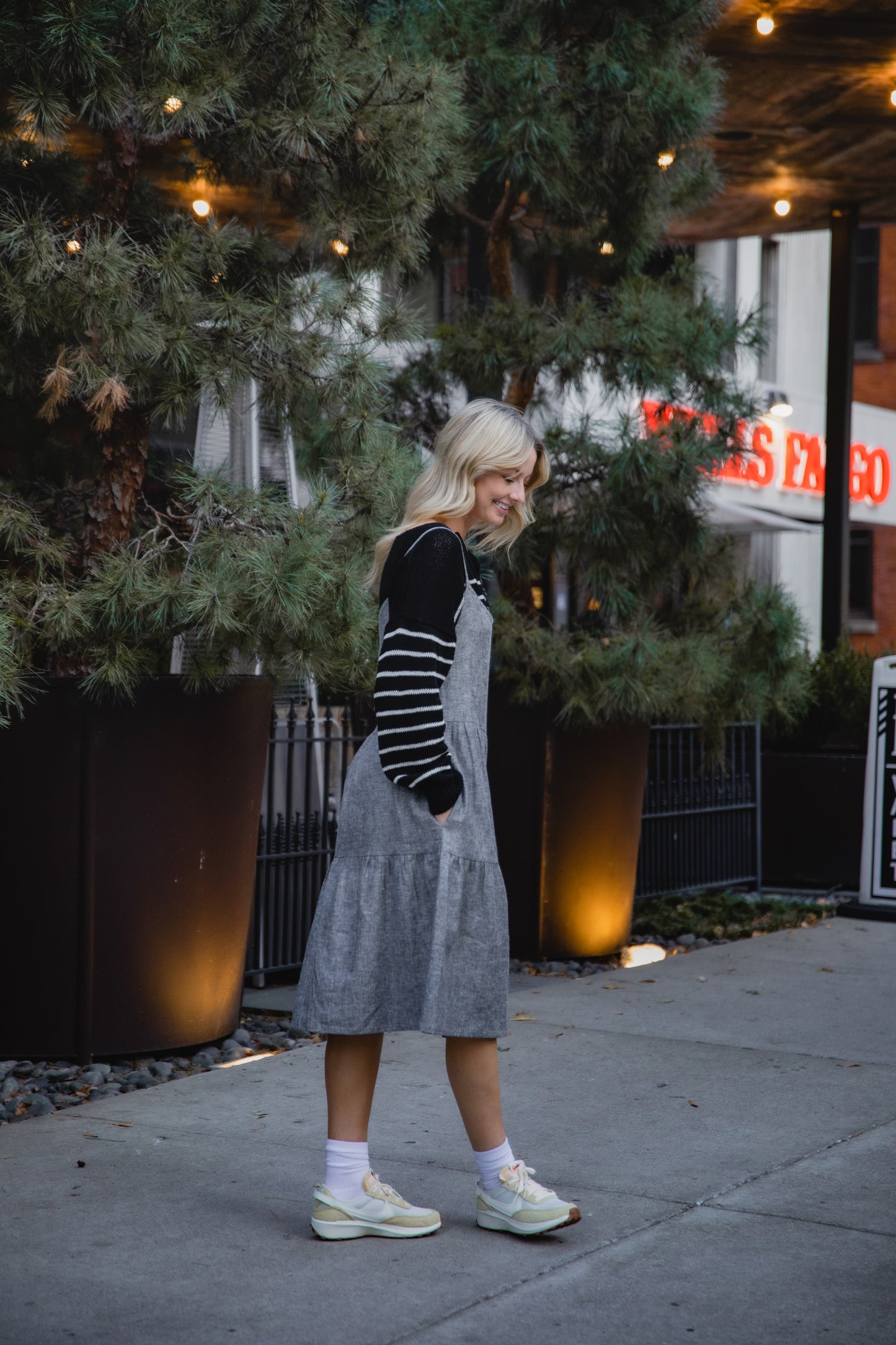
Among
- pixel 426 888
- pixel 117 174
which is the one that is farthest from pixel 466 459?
pixel 117 174

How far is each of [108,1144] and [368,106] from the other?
3.20 metres

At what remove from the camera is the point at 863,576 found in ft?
83.6

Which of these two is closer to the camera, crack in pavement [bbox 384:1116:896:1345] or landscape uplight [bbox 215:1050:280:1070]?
crack in pavement [bbox 384:1116:896:1345]

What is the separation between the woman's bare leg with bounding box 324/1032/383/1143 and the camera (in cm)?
332

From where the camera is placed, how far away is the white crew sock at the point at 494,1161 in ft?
11.0

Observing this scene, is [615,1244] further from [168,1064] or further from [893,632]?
[893,632]

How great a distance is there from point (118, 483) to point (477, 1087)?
102 inches

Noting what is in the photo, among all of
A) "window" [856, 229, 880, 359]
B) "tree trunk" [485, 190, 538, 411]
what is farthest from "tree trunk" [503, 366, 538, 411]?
"window" [856, 229, 880, 359]

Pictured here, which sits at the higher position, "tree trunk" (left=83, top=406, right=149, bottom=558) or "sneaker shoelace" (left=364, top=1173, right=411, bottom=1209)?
"tree trunk" (left=83, top=406, right=149, bottom=558)

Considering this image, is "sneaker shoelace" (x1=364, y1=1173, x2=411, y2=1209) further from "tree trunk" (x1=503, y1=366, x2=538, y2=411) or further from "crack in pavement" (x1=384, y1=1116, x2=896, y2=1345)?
"tree trunk" (x1=503, y1=366, x2=538, y2=411)

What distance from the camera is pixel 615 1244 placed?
10.9 feet

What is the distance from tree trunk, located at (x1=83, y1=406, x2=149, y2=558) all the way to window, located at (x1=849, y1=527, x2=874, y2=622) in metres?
21.5

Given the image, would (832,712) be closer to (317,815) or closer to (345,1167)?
(317,815)

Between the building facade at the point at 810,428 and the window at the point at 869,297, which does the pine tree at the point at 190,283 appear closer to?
the building facade at the point at 810,428
